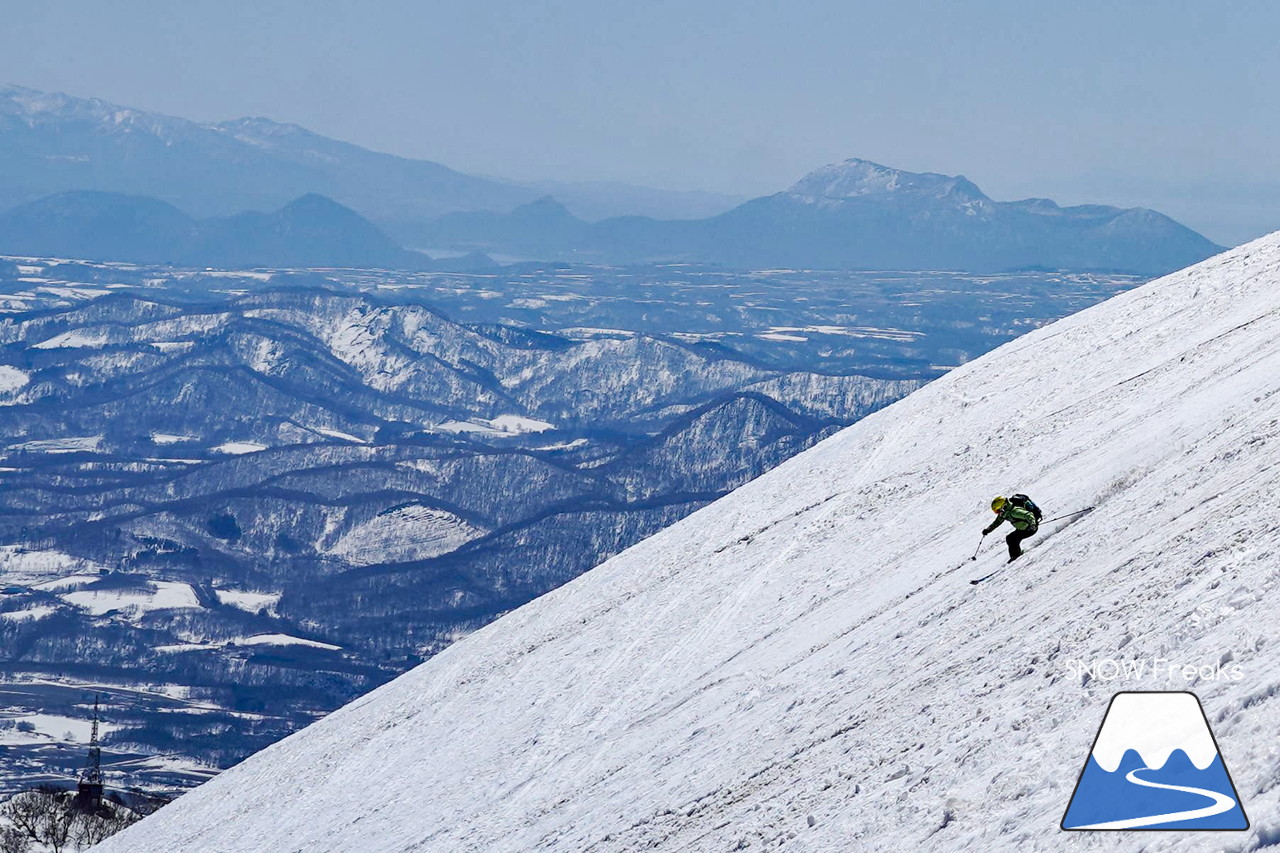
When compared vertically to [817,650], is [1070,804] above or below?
above

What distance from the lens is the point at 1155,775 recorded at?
1941 centimetres

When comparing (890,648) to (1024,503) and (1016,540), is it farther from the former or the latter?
(1024,503)

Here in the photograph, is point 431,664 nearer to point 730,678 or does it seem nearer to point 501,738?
point 501,738

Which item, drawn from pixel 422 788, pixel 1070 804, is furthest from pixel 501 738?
pixel 1070 804

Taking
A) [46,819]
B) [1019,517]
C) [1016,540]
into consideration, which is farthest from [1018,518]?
[46,819]

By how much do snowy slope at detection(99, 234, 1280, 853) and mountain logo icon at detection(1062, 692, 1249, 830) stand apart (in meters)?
0.27

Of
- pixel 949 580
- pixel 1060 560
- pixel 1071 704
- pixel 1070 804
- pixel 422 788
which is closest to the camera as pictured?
pixel 1070 804

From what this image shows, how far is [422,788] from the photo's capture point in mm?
44844

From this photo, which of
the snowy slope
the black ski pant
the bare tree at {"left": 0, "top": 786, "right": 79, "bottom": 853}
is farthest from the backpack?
the bare tree at {"left": 0, "top": 786, "right": 79, "bottom": 853}

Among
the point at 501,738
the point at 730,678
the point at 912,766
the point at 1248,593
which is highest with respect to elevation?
the point at 1248,593

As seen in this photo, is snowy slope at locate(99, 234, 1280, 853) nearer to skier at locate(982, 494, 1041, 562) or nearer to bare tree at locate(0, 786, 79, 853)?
skier at locate(982, 494, 1041, 562)

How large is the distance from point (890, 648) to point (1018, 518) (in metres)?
4.02

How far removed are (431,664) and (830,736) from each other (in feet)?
127

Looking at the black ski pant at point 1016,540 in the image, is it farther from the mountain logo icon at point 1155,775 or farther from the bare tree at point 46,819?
the bare tree at point 46,819
